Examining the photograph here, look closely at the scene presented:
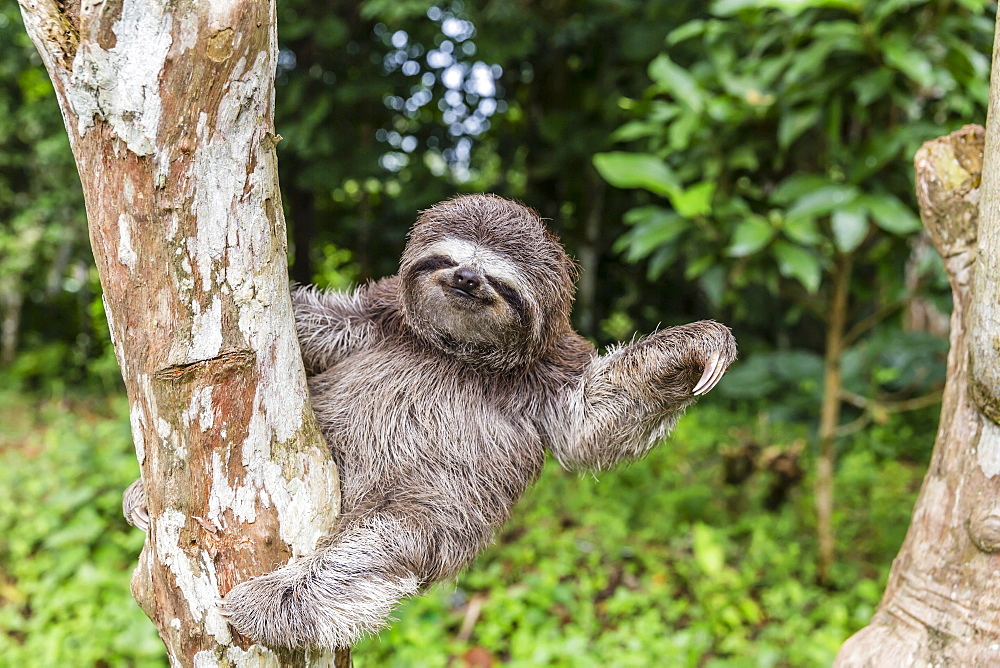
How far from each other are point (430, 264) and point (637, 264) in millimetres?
5279

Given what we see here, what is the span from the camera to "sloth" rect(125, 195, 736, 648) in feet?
5.39

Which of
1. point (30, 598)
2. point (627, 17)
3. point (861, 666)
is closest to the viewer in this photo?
point (861, 666)

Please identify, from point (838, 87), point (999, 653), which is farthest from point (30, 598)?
point (838, 87)

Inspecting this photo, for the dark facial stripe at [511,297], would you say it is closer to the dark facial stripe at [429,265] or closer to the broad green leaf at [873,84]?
the dark facial stripe at [429,265]

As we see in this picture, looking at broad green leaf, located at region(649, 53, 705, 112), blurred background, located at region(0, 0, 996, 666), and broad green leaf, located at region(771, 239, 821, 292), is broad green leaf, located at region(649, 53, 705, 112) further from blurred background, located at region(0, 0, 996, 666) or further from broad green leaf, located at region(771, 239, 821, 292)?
broad green leaf, located at region(771, 239, 821, 292)

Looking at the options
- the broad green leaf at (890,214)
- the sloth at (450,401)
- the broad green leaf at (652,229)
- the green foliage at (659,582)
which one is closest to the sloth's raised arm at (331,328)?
the sloth at (450,401)

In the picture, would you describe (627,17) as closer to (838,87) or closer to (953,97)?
(838,87)

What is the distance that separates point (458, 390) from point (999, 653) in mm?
1518

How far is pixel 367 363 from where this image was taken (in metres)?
1.92

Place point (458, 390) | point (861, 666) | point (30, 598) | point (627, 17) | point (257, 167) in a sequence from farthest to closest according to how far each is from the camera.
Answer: point (627, 17), point (30, 598), point (861, 666), point (458, 390), point (257, 167)

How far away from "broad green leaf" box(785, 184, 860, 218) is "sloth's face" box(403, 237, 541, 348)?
2067 mm

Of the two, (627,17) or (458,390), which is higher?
(627,17)

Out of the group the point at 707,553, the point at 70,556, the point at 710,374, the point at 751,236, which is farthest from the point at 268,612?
the point at 70,556

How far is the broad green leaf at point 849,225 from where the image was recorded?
313 cm
